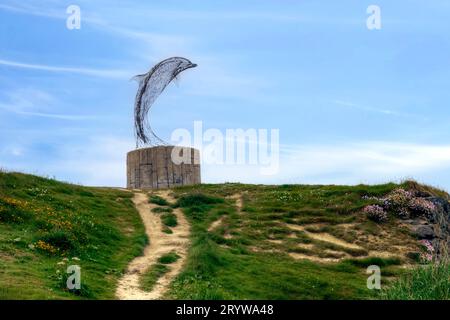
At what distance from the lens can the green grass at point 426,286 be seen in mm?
13547

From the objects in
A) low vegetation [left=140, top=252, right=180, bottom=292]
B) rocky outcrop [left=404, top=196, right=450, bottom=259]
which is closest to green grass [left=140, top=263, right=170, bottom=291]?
low vegetation [left=140, top=252, right=180, bottom=292]

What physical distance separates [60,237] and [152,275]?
4105 mm

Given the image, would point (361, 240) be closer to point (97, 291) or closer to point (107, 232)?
point (107, 232)

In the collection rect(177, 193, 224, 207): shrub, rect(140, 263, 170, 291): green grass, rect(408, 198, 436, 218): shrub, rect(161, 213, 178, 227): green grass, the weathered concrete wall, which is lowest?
rect(140, 263, 170, 291): green grass

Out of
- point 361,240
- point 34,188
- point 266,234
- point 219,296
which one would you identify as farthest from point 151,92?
point 219,296

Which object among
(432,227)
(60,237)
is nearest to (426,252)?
(432,227)

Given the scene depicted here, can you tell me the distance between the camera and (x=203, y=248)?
20578mm

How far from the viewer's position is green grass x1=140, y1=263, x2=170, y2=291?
56.4 ft

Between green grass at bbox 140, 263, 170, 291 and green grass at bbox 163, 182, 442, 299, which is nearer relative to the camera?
green grass at bbox 140, 263, 170, 291

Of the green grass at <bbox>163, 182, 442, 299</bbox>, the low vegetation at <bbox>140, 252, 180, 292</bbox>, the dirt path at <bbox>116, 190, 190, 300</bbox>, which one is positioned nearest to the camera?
the dirt path at <bbox>116, 190, 190, 300</bbox>

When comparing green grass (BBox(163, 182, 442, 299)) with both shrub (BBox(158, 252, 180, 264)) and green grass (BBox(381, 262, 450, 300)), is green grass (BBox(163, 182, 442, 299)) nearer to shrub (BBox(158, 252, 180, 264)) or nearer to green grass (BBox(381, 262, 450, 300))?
shrub (BBox(158, 252, 180, 264))

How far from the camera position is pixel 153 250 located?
22.7 metres

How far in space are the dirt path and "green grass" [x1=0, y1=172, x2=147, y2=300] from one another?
0.38 meters

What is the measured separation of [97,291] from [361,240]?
14.4 metres
